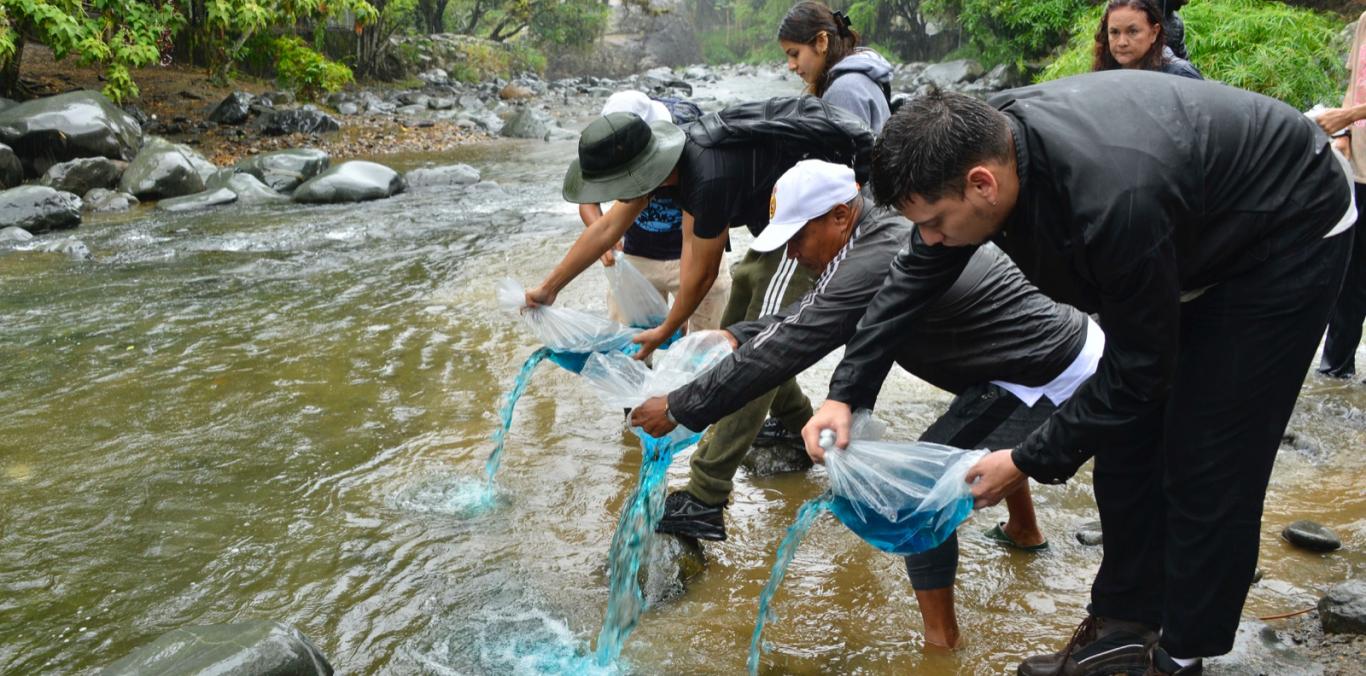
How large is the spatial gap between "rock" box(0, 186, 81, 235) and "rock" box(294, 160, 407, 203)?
7.31ft

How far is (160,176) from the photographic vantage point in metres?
11.4

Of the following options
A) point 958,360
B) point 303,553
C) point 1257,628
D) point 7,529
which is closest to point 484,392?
point 303,553

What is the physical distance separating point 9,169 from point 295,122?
16.9ft

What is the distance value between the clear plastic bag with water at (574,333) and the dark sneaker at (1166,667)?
6.85ft

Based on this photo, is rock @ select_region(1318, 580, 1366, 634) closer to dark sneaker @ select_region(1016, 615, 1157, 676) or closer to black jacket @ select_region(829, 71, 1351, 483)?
dark sneaker @ select_region(1016, 615, 1157, 676)

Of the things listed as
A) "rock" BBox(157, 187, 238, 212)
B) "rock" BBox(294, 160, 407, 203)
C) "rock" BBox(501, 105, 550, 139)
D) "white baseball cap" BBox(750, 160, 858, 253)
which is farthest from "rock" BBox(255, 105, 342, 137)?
"white baseball cap" BBox(750, 160, 858, 253)

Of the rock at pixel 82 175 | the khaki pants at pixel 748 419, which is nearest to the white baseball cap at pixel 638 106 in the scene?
the khaki pants at pixel 748 419

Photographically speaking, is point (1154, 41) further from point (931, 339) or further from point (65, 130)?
point (65, 130)

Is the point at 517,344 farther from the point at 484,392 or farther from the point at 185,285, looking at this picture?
the point at 185,285

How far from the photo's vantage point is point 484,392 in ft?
17.7

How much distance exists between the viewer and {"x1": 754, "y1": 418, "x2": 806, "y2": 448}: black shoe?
448cm

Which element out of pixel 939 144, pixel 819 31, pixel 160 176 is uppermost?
pixel 939 144

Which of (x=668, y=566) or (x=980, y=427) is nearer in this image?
(x=980, y=427)

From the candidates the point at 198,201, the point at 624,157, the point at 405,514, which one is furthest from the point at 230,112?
the point at 624,157
